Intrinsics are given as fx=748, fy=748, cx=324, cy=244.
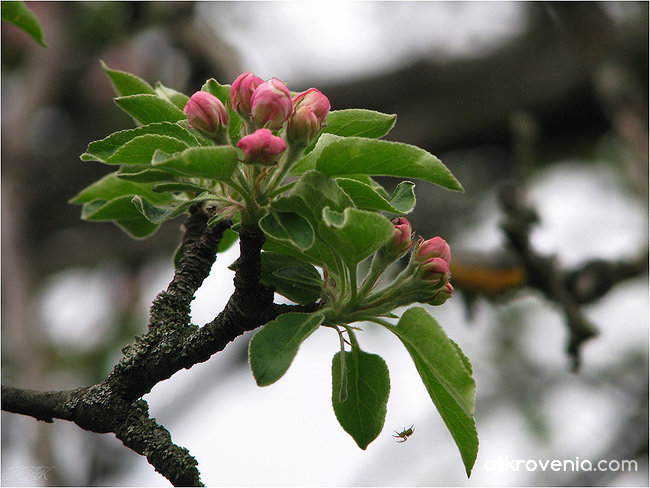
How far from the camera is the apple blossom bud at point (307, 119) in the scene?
3.86 ft

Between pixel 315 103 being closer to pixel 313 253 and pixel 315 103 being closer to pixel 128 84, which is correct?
pixel 313 253

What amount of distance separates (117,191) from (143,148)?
0.40 m

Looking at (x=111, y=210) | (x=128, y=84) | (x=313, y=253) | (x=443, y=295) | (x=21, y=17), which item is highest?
(x=21, y=17)

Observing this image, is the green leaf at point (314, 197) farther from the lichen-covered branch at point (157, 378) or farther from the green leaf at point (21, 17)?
the green leaf at point (21, 17)

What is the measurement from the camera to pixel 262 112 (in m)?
1.15

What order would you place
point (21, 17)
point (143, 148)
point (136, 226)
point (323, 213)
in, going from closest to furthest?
point (323, 213), point (143, 148), point (21, 17), point (136, 226)

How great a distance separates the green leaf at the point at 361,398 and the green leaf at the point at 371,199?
27 centimetres

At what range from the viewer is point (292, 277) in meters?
1.26

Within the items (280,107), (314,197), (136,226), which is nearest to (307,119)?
(280,107)

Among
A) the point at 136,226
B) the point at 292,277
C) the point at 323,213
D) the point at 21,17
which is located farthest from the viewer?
the point at 136,226

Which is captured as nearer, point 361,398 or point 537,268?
point 361,398

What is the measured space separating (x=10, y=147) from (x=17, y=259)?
94 centimetres

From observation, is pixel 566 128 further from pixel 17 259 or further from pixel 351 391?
pixel 351 391

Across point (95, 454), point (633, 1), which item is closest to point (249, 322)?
point (95, 454)
